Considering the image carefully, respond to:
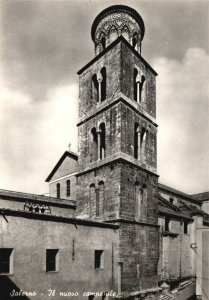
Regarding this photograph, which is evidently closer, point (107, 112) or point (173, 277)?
point (107, 112)

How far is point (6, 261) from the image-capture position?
11.8 metres

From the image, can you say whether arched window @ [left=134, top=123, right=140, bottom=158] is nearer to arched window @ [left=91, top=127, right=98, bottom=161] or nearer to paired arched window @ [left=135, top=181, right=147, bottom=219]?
paired arched window @ [left=135, top=181, right=147, bottom=219]

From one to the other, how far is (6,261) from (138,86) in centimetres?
1492

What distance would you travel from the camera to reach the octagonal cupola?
2092 cm

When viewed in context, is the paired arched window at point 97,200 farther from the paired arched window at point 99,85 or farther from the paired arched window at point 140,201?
the paired arched window at point 99,85

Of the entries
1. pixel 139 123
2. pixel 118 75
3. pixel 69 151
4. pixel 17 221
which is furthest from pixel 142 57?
pixel 17 221

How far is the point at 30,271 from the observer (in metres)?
12.4

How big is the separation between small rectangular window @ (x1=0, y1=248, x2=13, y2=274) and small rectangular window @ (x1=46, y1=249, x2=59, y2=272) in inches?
82.7

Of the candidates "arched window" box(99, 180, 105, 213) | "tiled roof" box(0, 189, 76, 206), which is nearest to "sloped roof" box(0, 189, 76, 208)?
"tiled roof" box(0, 189, 76, 206)

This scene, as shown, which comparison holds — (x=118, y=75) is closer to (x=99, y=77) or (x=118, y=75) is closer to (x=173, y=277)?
(x=99, y=77)

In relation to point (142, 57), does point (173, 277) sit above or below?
below

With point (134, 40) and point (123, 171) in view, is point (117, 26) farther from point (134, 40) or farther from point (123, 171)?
point (123, 171)

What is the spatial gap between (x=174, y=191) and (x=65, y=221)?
71.7 feet

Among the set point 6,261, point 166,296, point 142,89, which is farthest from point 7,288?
point 142,89
